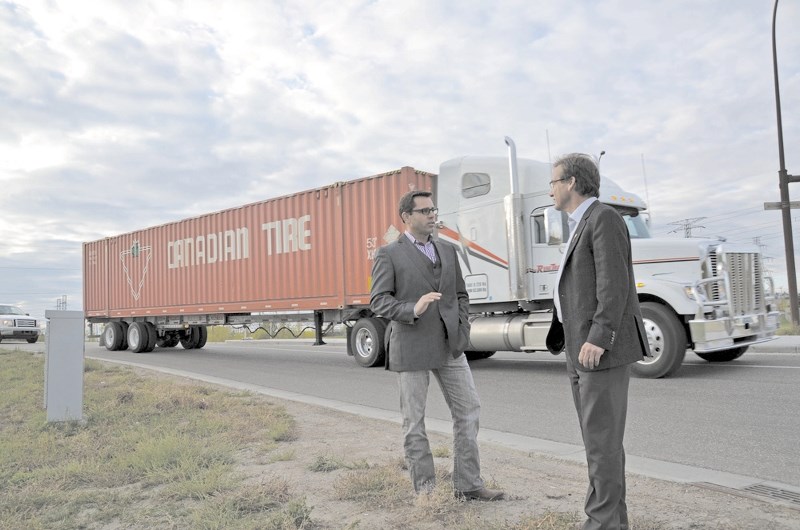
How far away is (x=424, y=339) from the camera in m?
3.75

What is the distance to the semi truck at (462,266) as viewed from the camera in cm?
905

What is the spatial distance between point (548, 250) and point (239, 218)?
8.73 metres

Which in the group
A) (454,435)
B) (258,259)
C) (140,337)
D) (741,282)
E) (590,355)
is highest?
(258,259)

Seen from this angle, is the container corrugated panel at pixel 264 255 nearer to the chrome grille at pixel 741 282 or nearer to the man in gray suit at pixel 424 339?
the chrome grille at pixel 741 282

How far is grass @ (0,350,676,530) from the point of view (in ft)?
11.5

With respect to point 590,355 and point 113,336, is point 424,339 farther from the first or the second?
point 113,336

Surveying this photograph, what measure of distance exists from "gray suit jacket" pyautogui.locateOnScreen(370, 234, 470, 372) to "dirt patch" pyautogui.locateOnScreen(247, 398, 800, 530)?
0.82 m

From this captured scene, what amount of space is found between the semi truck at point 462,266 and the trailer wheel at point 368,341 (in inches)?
1.0

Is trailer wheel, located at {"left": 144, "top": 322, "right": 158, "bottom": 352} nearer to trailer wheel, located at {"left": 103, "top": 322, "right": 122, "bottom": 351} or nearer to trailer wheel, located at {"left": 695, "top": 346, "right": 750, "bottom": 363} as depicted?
trailer wheel, located at {"left": 103, "top": 322, "right": 122, "bottom": 351}

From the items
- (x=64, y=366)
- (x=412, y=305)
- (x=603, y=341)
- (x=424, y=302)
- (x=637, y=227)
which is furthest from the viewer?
(x=637, y=227)

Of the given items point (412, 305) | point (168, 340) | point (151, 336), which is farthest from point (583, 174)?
point (168, 340)

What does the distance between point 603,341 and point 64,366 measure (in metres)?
6.09

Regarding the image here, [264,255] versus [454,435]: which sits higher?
[264,255]

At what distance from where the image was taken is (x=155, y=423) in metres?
6.36
